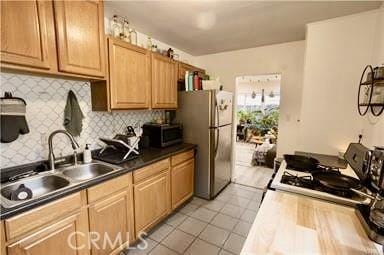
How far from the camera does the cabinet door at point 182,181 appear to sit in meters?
2.37

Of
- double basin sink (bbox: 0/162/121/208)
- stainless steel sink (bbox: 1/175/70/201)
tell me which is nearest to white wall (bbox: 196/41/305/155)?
double basin sink (bbox: 0/162/121/208)

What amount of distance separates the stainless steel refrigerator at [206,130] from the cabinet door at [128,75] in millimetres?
713

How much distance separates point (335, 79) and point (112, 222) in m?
2.84

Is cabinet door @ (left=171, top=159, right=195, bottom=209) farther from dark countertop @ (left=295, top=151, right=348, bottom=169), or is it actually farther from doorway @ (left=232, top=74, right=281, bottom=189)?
dark countertop @ (left=295, top=151, right=348, bottom=169)

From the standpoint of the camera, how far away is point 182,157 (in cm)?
249

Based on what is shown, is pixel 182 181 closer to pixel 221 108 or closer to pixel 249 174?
pixel 221 108

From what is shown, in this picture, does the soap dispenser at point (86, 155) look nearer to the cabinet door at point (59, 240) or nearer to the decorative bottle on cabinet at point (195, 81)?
the cabinet door at point (59, 240)

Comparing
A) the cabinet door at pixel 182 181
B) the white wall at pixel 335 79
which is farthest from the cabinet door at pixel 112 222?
the white wall at pixel 335 79

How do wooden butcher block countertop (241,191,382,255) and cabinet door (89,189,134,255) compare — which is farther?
cabinet door (89,189,134,255)

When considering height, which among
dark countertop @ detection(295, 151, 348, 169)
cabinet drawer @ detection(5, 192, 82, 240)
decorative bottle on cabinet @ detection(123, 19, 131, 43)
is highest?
decorative bottle on cabinet @ detection(123, 19, 131, 43)

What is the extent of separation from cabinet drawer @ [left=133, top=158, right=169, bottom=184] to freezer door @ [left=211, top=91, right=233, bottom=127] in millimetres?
934

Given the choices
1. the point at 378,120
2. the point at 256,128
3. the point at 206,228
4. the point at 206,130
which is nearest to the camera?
the point at 378,120

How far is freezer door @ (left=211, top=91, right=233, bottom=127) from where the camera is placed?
262 cm

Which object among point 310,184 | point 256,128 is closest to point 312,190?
point 310,184
